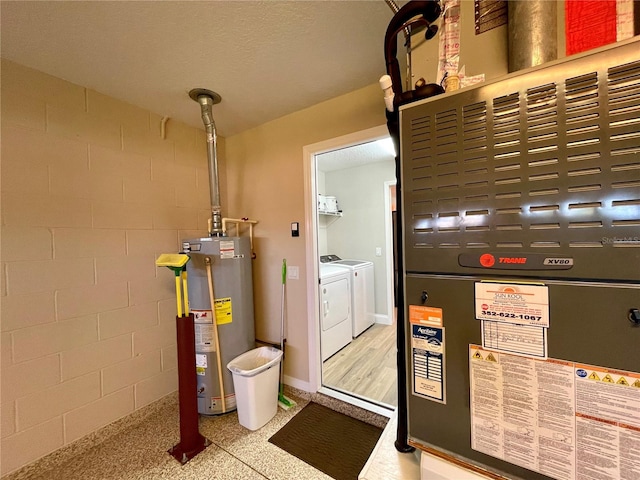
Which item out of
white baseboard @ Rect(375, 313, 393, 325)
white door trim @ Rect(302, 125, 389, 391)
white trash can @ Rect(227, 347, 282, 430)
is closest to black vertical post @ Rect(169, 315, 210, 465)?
white trash can @ Rect(227, 347, 282, 430)

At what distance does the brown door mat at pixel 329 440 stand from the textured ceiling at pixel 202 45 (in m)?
2.53

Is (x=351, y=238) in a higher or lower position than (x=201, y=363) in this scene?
higher

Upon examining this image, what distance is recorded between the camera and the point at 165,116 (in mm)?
2209

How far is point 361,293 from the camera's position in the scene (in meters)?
3.67

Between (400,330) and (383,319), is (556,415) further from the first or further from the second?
(383,319)

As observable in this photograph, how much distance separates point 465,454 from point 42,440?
2.36 m

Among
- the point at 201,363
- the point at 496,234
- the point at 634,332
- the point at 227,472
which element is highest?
the point at 496,234

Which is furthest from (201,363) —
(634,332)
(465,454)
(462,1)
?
(462,1)

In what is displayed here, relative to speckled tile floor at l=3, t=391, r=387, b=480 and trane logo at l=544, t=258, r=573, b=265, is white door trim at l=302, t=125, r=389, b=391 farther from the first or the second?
trane logo at l=544, t=258, r=573, b=265

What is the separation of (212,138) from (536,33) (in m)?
2.07

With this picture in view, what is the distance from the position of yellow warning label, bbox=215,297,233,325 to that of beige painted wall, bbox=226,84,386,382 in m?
0.46

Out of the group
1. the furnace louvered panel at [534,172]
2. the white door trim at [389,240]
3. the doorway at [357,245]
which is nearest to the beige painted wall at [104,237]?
the doorway at [357,245]

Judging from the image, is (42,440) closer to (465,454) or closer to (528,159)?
(465,454)

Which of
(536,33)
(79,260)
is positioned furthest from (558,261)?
(79,260)
